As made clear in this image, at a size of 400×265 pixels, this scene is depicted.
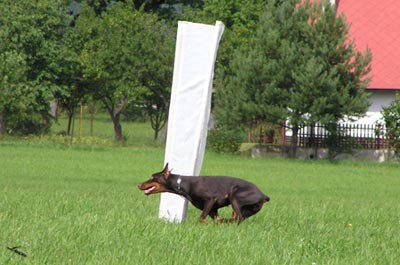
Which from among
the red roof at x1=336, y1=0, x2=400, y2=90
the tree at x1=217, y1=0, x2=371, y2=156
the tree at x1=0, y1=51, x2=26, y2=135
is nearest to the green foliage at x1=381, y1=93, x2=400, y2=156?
the tree at x1=217, y1=0, x2=371, y2=156

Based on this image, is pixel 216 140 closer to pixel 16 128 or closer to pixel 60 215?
pixel 16 128

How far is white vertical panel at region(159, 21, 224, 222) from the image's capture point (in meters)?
11.9

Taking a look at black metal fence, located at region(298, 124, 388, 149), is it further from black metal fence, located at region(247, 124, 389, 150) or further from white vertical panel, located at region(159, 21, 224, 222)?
white vertical panel, located at region(159, 21, 224, 222)

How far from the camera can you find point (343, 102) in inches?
1585

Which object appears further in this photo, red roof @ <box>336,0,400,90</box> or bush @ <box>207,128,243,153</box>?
red roof @ <box>336,0,400,90</box>

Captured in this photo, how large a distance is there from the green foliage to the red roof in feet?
14.4

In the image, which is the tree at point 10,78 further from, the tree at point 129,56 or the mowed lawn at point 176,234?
the mowed lawn at point 176,234

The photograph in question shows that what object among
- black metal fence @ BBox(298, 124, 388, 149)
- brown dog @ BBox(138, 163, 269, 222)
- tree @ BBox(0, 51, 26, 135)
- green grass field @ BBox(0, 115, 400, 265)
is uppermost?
tree @ BBox(0, 51, 26, 135)

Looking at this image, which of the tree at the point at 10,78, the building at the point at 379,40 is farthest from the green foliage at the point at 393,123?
the tree at the point at 10,78

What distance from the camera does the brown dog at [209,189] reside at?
11250mm

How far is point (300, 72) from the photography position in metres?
40.6

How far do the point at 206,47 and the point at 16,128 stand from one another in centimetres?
4055


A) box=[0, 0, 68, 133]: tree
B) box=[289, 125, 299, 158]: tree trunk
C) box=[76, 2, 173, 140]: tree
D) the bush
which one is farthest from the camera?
box=[76, 2, 173, 140]: tree

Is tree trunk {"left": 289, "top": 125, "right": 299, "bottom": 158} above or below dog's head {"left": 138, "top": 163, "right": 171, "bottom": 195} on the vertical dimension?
above
